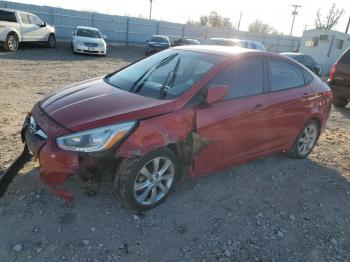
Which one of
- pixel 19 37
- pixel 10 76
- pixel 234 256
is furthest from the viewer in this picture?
pixel 19 37

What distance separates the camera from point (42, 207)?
3.58 meters

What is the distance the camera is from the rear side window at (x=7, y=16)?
16.2 metres

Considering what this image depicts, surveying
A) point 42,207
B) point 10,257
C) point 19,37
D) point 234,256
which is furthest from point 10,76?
point 234,256

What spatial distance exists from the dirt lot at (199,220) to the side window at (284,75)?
122cm

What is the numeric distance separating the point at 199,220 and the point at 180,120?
3.52 ft

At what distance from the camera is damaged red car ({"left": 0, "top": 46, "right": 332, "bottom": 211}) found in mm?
3256

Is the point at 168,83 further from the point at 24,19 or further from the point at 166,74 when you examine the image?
the point at 24,19

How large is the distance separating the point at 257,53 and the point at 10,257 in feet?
11.7

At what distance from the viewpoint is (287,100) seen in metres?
4.81

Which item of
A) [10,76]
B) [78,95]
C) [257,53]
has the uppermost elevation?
[257,53]

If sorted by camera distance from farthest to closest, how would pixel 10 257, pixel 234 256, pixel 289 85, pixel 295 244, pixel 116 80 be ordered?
pixel 289 85 → pixel 116 80 → pixel 295 244 → pixel 234 256 → pixel 10 257

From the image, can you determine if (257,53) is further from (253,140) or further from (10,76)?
(10,76)

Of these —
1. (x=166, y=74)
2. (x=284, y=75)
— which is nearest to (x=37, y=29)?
(x=166, y=74)

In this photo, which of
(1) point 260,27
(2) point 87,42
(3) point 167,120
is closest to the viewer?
(3) point 167,120
